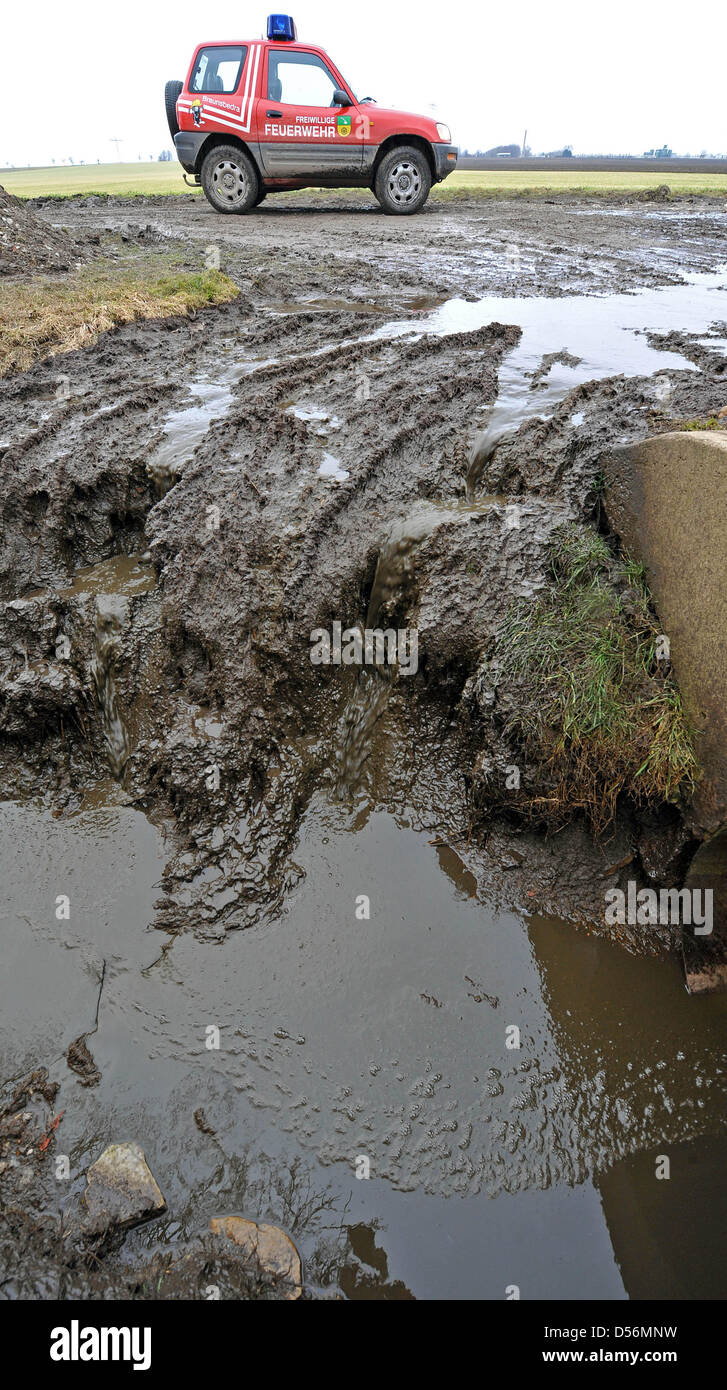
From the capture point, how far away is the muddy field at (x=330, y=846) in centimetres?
263

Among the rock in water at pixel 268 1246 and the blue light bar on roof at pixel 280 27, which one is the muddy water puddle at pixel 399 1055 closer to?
the rock in water at pixel 268 1246

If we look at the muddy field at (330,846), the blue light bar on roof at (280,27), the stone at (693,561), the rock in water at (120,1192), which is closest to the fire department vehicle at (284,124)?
the blue light bar on roof at (280,27)

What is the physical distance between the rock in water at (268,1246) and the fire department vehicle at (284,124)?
42.5 feet

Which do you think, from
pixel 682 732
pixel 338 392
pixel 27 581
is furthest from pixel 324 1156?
pixel 338 392

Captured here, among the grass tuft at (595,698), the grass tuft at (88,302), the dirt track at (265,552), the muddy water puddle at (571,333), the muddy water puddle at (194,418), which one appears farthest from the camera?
the grass tuft at (88,302)

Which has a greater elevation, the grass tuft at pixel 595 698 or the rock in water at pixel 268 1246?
the grass tuft at pixel 595 698

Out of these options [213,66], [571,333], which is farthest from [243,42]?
[571,333]

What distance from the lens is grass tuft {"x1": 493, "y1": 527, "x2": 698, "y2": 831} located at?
3.31 m

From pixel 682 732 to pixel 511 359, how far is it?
3.73 meters

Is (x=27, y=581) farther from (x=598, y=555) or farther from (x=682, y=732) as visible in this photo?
(x=682, y=732)

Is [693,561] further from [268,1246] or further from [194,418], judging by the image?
[194,418]

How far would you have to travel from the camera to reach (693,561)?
3.38 metres

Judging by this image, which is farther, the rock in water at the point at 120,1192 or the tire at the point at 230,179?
the tire at the point at 230,179

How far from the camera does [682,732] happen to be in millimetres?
3285
